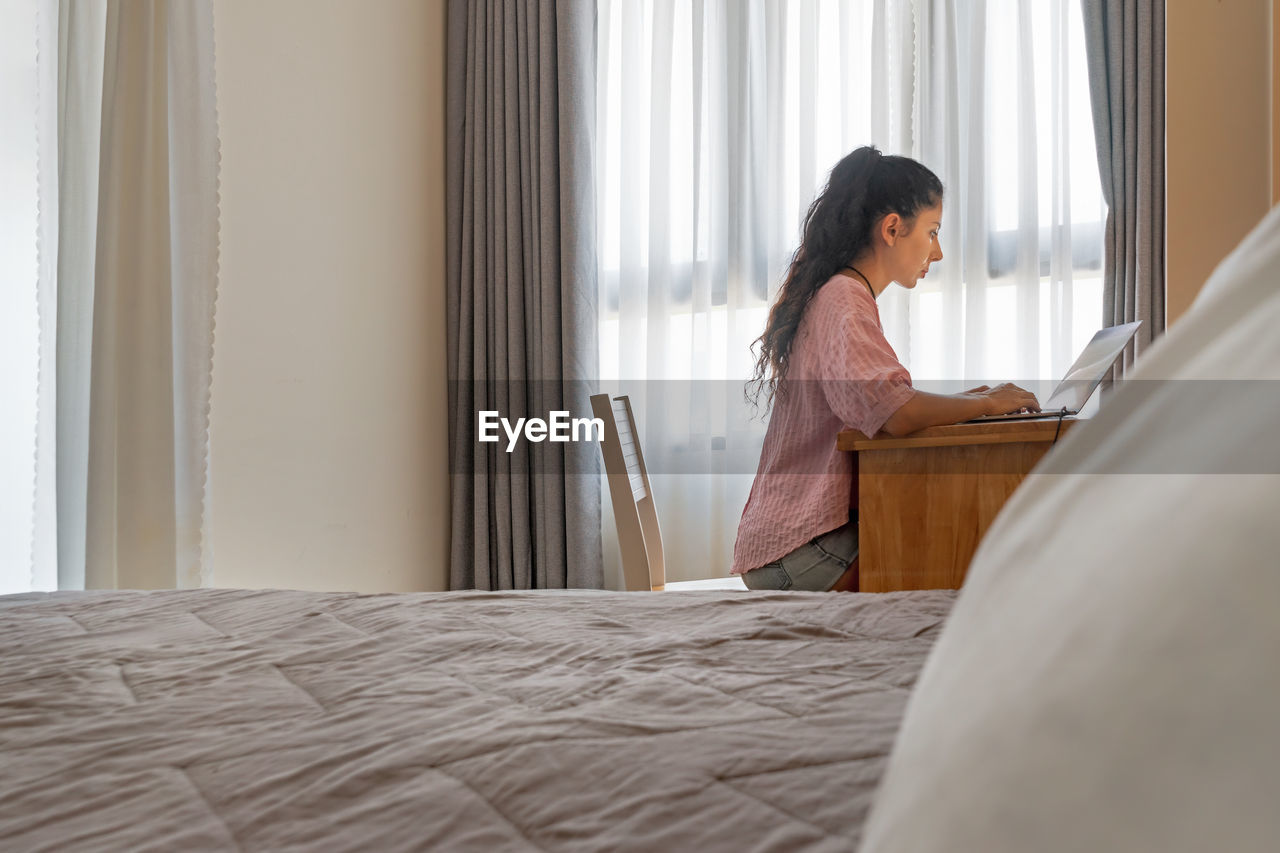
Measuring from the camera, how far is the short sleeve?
1.68m

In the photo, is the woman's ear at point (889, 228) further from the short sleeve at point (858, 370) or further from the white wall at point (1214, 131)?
the white wall at point (1214, 131)

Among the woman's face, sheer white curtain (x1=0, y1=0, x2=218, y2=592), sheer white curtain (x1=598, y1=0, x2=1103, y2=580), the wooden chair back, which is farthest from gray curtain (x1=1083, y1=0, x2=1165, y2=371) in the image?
sheer white curtain (x1=0, y1=0, x2=218, y2=592)

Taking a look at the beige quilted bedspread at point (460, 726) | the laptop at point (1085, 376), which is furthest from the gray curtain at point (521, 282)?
the beige quilted bedspread at point (460, 726)

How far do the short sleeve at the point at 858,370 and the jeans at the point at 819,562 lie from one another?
22cm

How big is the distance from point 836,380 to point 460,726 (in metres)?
1.32

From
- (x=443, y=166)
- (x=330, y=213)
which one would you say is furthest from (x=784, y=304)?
(x=443, y=166)

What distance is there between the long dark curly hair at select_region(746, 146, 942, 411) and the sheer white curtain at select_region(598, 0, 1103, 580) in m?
1.07

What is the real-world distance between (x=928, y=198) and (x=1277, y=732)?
1945 millimetres

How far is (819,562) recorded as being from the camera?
1.78 meters

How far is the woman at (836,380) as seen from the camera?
1700 millimetres

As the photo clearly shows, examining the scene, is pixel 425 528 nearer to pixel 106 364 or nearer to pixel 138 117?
pixel 106 364

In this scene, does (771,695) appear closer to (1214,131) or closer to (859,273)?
(859,273)

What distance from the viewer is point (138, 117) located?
2.27m

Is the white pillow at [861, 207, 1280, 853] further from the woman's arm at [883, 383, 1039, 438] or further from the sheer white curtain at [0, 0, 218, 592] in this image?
the sheer white curtain at [0, 0, 218, 592]
